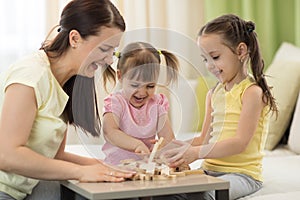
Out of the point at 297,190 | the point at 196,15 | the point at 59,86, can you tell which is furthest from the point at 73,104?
the point at 196,15

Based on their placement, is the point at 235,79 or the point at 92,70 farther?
the point at 235,79

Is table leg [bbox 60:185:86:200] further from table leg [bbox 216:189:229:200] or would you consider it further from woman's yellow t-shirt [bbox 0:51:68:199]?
table leg [bbox 216:189:229:200]

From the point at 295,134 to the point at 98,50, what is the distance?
4.16 ft

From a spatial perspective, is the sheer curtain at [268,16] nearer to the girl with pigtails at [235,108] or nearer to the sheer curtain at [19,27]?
the sheer curtain at [19,27]

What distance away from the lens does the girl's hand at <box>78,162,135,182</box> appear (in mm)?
1397

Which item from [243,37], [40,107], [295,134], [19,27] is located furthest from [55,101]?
[19,27]

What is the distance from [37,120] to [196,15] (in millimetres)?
1981

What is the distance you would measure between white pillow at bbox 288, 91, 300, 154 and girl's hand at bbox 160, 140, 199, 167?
107 centimetres

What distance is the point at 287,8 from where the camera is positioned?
129 inches

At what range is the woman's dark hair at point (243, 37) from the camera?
5.88 ft

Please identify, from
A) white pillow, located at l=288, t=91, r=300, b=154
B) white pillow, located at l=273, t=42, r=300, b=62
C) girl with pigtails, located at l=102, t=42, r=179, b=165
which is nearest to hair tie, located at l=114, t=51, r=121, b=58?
girl with pigtails, located at l=102, t=42, r=179, b=165

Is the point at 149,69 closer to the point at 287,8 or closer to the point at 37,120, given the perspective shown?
the point at 37,120

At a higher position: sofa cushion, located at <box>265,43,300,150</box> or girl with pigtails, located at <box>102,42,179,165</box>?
girl with pigtails, located at <box>102,42,179,165</box>

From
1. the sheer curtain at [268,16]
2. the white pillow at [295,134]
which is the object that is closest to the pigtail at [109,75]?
the white pillow at [295,134]
